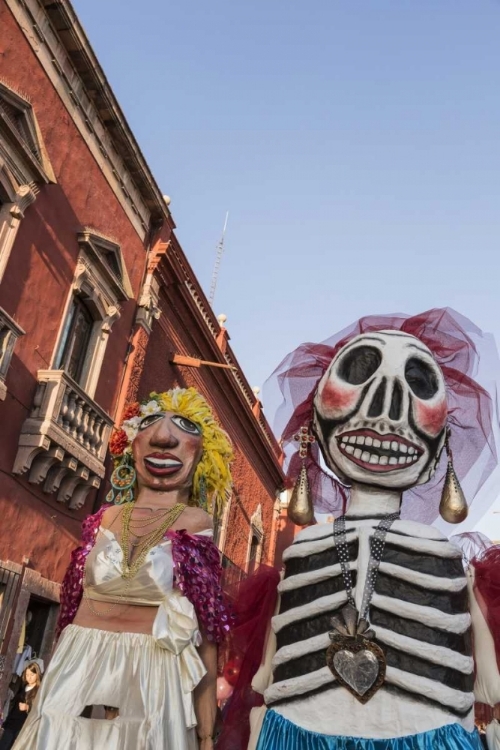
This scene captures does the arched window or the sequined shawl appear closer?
the sequined shawl

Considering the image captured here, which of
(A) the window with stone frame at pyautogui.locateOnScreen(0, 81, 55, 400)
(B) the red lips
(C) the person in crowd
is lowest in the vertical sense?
(C) the person in crowd

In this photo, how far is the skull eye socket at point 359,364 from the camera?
108 inches

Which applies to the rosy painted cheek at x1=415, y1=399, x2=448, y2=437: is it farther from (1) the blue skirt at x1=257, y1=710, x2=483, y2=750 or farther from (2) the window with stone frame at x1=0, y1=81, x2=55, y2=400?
(2) the window with stone frame at x1=0, y1=81, x2=55, y2=400

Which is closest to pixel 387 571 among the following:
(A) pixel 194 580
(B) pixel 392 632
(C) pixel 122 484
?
(B) pixel 392 632

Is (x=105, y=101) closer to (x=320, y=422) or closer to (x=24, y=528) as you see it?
(x=24, y=528)

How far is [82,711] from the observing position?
2742 mm

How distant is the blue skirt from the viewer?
2.08 metres

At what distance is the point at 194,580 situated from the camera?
2.96 m

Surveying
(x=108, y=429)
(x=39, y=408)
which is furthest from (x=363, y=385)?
(x=108, y=429)

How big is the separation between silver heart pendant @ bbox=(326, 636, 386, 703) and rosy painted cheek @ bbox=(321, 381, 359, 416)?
34.0 inches

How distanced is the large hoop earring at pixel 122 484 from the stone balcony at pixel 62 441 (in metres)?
3.69

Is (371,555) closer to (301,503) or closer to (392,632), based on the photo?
(392,632)

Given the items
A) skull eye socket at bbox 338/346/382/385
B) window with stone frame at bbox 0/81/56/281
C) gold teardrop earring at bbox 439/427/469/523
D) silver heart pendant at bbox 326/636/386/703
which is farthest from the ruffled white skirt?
window with stone frame at bbox 0/81/56/281

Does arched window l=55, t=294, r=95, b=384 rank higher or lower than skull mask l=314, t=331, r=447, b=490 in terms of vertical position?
higher
